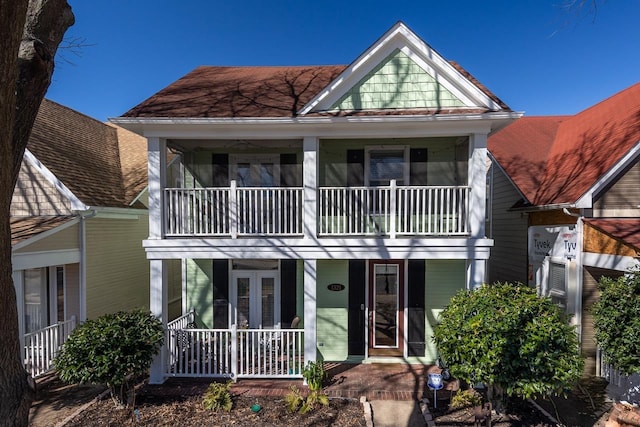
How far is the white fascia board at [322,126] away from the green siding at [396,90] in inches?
22.1

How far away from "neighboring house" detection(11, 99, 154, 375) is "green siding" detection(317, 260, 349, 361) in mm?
6116

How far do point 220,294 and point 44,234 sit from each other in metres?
4.16

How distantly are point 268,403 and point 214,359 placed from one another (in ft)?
5.70

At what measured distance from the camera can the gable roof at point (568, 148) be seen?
282 inches

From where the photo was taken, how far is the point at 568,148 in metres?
9.39

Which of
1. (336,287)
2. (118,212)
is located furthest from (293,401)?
(118,212)

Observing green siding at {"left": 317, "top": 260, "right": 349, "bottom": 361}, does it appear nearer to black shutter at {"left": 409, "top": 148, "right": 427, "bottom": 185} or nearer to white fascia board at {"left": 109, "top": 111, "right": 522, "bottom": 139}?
black shutter at {"left": 409, "top": 148, "right": 427, "bottom": 185}

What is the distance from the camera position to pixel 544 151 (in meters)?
10.4

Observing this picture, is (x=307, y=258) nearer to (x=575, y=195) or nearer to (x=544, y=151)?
(x=575, y=195)

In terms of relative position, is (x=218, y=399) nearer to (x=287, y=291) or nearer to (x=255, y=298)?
(x=255, y=298)

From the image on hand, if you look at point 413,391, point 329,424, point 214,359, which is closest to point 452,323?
point 413,391

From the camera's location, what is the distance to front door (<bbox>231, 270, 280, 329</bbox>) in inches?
325

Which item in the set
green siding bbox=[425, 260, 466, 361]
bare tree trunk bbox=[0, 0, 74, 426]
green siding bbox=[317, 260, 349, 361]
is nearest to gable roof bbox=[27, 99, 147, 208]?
bare tree trunk bbox=[0, 0, 74, 426]

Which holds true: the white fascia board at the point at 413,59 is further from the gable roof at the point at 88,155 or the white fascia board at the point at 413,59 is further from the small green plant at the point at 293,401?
the gable roof at the point at 88,155
